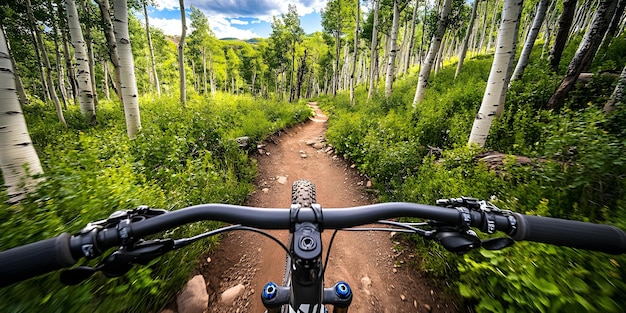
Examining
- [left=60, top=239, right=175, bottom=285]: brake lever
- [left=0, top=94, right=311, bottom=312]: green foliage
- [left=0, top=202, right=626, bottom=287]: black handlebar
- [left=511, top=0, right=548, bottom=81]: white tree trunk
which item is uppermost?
[left=511, top=0, right=548, bottom=81]: white tree trunk

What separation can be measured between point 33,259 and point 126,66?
800 cm

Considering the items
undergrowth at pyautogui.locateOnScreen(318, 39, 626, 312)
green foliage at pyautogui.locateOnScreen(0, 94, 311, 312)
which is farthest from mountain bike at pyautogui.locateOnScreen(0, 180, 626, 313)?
green foliage at pyautogui.locateOnScreen(0, 94, 311, 312)

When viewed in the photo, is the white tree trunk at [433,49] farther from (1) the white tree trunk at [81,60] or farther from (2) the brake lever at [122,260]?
(1) the white tree trunk at [81,60]

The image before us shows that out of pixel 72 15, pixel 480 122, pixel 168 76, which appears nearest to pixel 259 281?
pixel 480 122

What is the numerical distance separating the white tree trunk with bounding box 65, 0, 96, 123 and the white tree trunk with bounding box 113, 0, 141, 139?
382 cm

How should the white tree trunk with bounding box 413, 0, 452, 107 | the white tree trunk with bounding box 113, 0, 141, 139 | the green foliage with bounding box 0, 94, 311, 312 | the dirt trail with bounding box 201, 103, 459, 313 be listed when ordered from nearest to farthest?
1. the green foliage with bounding box 0, 94, 311, 312
2. the dirt trail with bounding box 201, 103, 459, 313
3. the white tree trunk with bounding box 113, 0, 141, 139
4. the white tree trunk with bounding box 413, 0, 452, 107

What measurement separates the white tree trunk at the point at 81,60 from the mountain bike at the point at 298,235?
38.5 feet

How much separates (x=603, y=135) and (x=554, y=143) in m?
0.53

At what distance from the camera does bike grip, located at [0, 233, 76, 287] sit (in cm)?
91

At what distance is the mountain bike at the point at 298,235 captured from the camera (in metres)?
0.96

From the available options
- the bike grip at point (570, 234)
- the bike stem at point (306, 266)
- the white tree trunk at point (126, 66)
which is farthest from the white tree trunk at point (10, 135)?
the bike grip at point (570, 234)

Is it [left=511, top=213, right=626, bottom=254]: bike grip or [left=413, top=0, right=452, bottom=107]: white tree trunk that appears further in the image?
[left=413, top=0, right=452, bottom=107]: white tree trunk

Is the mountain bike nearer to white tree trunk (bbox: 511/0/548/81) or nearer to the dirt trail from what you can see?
the dirt trail

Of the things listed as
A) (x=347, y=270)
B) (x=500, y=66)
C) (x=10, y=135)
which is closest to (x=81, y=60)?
(x=10, y=135)
